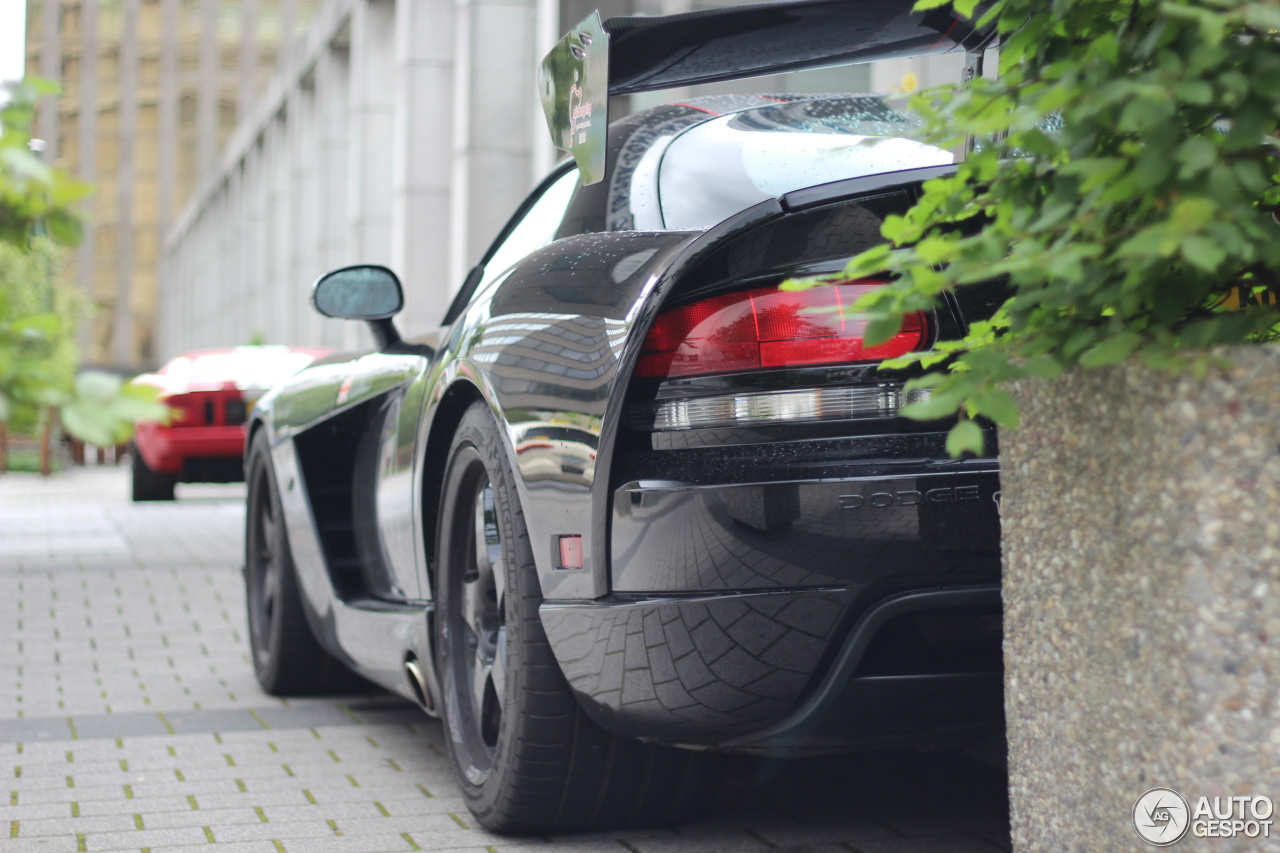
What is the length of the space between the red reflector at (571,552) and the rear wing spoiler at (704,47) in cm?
64

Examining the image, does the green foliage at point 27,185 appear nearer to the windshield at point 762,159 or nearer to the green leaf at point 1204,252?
the green leaf at point 1204,252

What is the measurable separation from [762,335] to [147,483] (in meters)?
13.5

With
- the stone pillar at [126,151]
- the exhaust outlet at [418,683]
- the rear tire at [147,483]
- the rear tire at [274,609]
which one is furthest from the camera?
the stone pillar at [126,151]

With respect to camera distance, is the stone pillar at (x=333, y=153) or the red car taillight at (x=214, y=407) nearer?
the red car taillight at (x=214, y=407)

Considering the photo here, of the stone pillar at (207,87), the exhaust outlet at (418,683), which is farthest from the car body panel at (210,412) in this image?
the stone pillar at (207,87)

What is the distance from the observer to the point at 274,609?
4973 millimetres

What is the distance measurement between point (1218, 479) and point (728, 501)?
95 cm

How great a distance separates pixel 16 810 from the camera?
358cm

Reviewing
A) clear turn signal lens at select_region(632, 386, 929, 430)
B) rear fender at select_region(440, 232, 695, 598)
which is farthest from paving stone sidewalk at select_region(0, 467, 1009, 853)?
clear turn signal lens at select_region(632, 386, 929, 430)

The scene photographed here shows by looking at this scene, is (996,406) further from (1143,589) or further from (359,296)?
(359,296)

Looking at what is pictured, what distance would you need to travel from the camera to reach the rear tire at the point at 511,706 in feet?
9.80

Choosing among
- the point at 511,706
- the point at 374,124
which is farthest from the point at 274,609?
the point at 374,124

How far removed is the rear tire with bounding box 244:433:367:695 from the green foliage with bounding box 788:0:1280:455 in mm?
3272

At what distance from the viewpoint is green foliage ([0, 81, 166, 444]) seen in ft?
4.88
